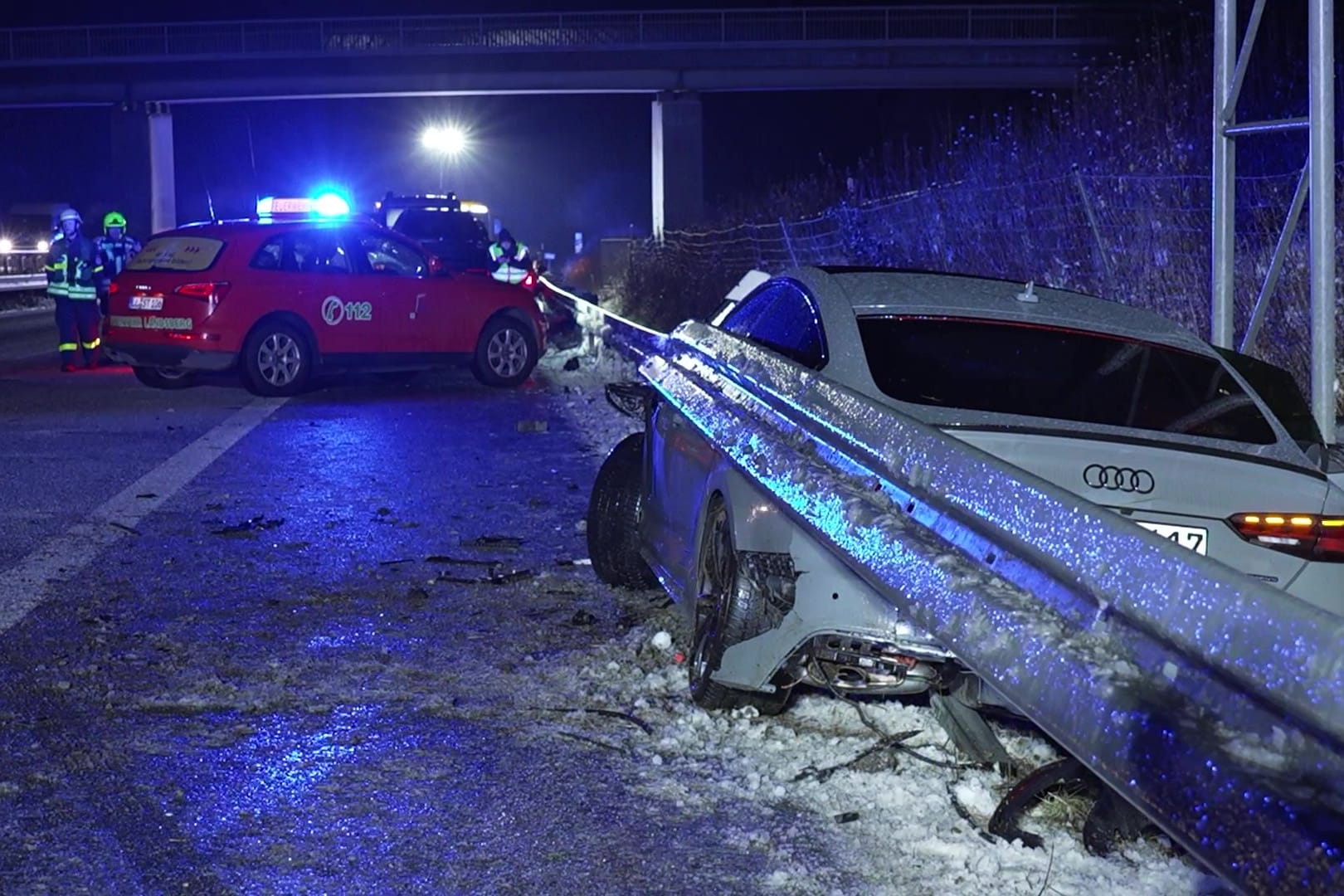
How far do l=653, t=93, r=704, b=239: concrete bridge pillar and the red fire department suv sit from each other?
3692cm

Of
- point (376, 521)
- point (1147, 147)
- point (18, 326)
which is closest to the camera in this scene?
point (376, 521)

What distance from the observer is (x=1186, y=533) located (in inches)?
197

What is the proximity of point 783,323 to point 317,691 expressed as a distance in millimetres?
2107

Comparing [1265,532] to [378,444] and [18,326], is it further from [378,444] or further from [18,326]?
[18,326]

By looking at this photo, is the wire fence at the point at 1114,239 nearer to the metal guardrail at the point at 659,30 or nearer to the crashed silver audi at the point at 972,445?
the crashed silver audi at the point at 972,445

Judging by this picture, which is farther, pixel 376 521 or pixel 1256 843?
pixel 376 521

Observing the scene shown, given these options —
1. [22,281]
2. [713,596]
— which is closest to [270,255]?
[713,596]

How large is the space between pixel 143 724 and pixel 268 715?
382mm

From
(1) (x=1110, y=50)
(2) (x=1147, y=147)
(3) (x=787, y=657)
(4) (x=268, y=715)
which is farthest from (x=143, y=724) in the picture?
(1) (x=1110, y=50)

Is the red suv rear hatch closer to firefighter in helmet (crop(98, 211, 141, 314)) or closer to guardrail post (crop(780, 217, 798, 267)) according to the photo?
firefighter in helmet (crop(98, 211, 141, 314))

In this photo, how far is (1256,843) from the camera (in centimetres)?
270

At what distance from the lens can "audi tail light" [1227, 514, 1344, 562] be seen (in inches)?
199

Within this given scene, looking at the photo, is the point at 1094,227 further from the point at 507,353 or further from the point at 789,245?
the point at 789,245

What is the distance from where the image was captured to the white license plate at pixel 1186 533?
5.00 m
